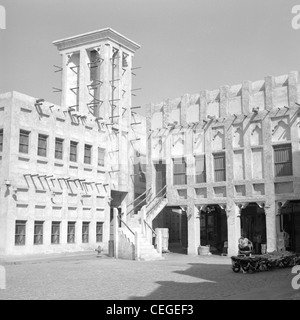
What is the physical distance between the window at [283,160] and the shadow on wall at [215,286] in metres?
10.3

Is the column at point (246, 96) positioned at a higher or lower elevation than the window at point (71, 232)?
higher

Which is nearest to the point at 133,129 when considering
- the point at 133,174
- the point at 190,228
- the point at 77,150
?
the point at 133,174

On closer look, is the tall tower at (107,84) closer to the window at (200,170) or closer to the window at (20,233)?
the window at (200,170)

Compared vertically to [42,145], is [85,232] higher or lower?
lower

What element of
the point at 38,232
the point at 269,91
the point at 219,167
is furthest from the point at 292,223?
the point at 38,232

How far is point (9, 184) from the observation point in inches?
1121

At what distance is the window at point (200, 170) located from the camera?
3447cm

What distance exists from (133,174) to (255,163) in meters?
12.4

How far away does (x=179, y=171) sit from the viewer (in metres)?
35.6

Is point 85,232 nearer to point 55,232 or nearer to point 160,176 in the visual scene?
point 55,232

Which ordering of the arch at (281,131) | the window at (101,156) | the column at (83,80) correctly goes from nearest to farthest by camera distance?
the arch at (281,131)
the window at (101,156)
the column at (83,80)

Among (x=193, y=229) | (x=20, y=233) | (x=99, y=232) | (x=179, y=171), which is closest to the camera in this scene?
(x=20, y=233)

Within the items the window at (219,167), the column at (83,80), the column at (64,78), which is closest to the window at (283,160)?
the window at (219,167)

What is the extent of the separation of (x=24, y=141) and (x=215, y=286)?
18.6 m
